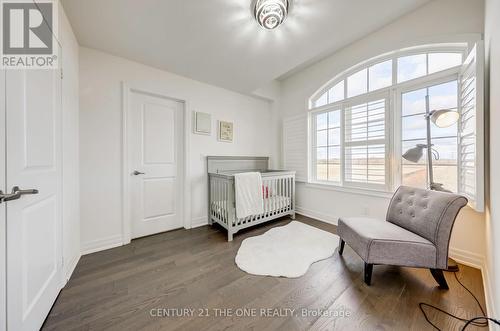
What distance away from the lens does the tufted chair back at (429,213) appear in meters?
1.39

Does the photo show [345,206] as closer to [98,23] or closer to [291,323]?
[291,323]

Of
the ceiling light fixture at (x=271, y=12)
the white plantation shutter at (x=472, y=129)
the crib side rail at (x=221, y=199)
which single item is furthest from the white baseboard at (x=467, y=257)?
the ceiling light fixture at (x=271, y=12)

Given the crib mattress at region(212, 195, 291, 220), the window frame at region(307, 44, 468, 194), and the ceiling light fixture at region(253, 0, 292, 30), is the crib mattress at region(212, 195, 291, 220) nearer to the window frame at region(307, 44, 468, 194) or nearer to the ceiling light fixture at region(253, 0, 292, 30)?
the window frame at region(307, 44, 468, 194)

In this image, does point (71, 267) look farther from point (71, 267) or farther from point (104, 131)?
point (104, 131)

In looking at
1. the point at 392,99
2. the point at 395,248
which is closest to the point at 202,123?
the point at 392,99

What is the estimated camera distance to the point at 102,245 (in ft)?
6.90

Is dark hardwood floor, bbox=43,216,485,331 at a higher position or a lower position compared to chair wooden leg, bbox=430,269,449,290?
lower

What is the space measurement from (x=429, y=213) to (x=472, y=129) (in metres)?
0.85

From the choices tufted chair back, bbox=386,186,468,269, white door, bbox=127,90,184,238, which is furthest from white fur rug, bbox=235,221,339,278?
white door, bbox=127,90,184,238

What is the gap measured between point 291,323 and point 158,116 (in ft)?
8.81

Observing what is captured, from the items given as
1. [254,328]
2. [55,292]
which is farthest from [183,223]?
[254,328]

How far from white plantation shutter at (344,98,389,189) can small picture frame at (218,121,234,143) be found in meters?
1.86

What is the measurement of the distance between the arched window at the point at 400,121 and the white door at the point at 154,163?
2.35 meters

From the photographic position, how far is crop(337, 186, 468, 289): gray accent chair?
4.57ft
